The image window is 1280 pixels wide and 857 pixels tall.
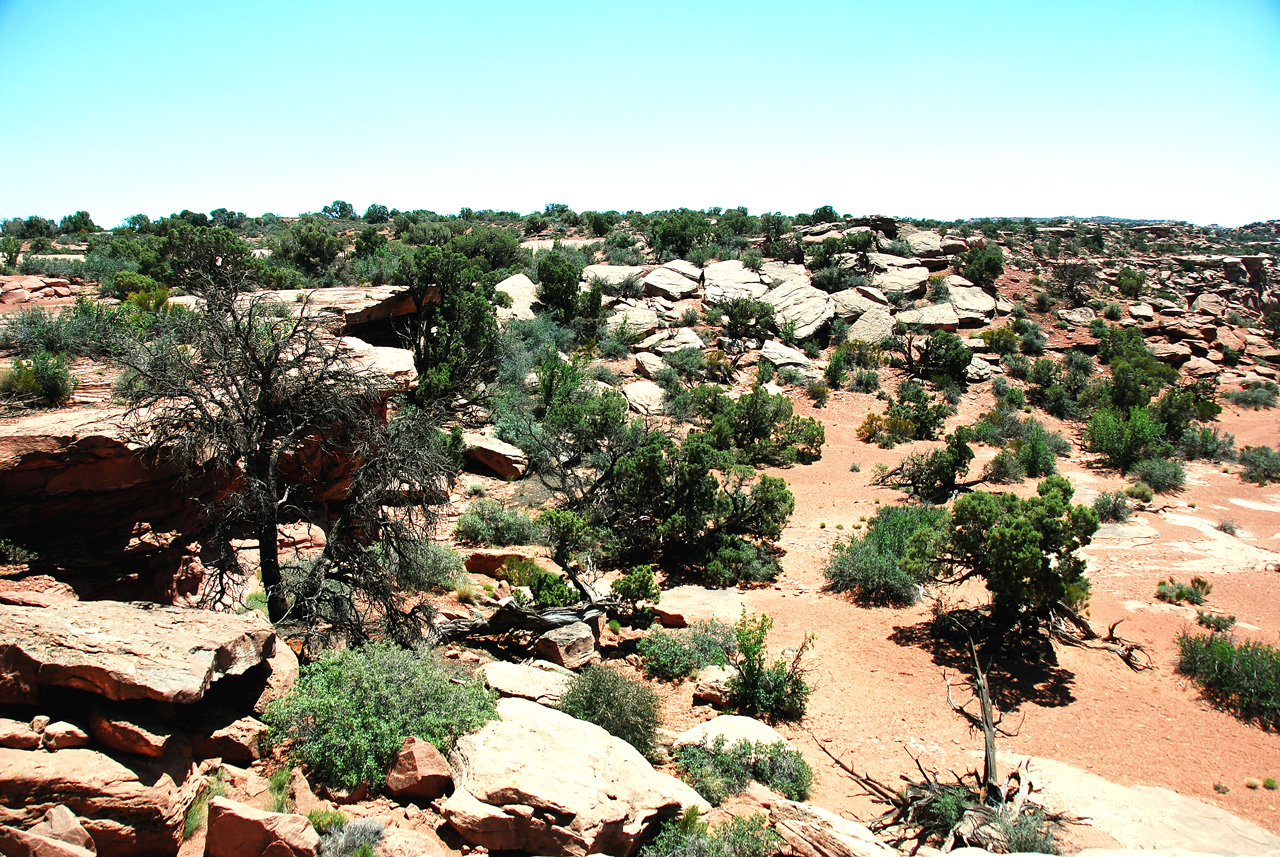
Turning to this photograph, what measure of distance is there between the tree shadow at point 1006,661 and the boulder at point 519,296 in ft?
66.0

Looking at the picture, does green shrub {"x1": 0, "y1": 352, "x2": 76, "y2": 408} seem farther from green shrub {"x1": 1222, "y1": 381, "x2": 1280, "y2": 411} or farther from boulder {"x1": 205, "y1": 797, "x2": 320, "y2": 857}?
green shrub {"x1": 1222, "y1": 381, "x2": 1280, "y2": 411}

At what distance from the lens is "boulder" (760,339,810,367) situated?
2756 cm

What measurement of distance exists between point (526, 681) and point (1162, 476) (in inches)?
752

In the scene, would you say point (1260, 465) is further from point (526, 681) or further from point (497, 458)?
point (526, 681)

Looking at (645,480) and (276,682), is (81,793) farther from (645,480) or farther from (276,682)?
(645,480)

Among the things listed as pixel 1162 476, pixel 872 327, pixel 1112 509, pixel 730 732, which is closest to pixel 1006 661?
pixel 730 732

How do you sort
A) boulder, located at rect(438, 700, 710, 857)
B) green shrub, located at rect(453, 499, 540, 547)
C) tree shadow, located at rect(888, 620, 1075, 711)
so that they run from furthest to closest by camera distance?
green shrub, located at rect(453, 499, 540, 547) → tree shadow, located at rect(888, 620, 1075, 711) → boulder, located at rect(438, 700, 710, 857)

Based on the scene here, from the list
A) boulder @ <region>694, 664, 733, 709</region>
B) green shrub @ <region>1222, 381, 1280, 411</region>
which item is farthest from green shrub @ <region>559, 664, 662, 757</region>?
green shrub @ <region>1222, 381, 1280, 411</region>

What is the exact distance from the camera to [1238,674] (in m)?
9.09

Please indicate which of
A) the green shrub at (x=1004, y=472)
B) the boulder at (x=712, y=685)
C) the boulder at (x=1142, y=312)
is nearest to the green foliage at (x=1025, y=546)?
the boulder at (x=712, y=685)

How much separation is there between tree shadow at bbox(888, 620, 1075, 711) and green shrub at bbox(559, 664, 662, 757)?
4.78m

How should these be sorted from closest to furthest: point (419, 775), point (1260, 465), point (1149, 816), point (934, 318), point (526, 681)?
1. point (419, 775)
2. point (1149, 816)
3. point (526, 681)
4. point (1260, 465)
5. point (934, 318)

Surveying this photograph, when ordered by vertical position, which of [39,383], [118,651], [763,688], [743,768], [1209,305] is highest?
[1209,305]

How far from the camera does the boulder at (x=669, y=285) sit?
31656 millimetres
